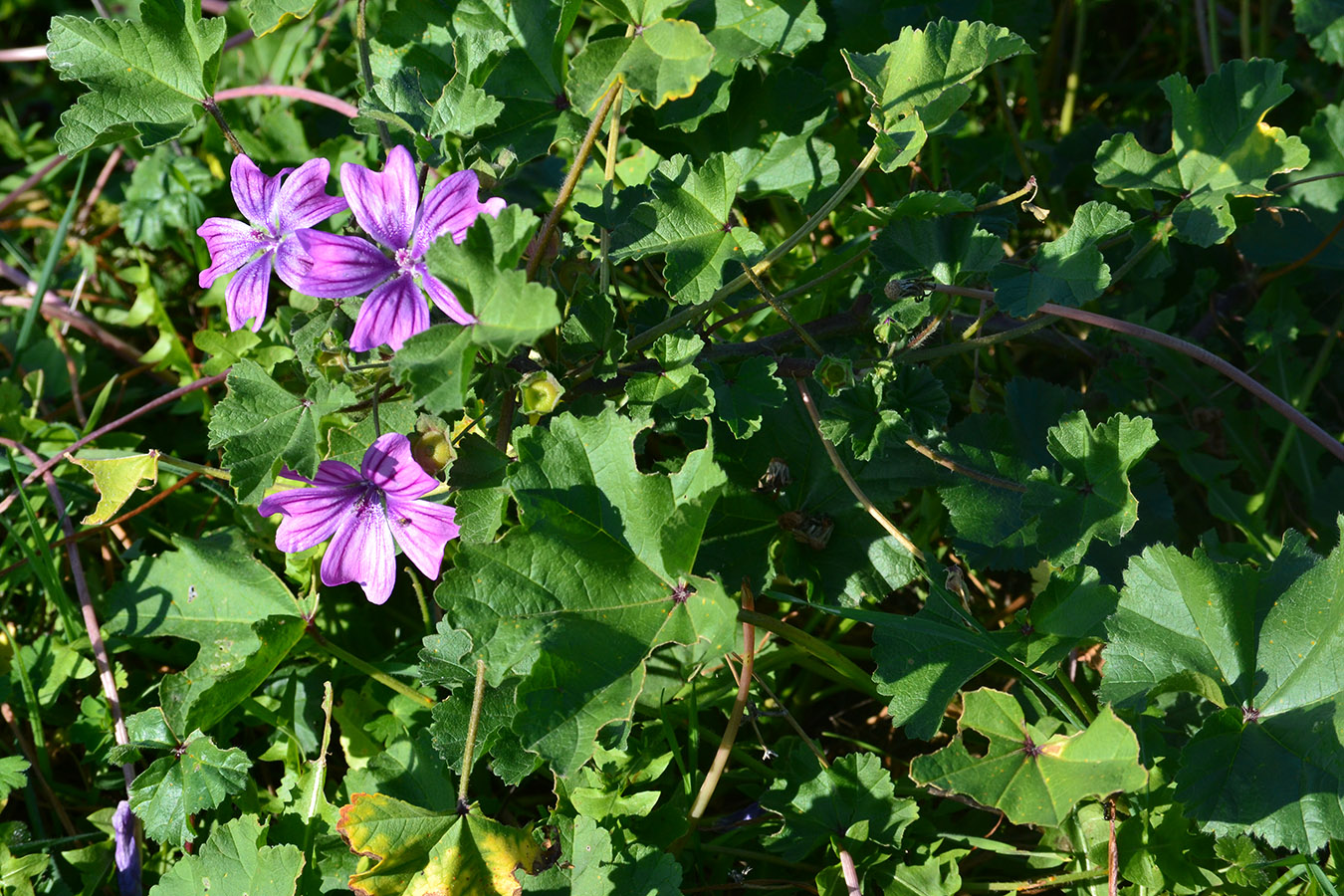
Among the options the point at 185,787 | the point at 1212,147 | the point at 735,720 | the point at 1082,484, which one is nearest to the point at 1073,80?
the point at 1212,147

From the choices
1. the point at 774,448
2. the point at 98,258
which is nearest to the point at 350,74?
the point at 98,258

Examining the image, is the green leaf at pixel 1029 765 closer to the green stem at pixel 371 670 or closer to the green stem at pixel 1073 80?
the green stem at pixel 371 670

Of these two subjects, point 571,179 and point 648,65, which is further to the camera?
point 571,179

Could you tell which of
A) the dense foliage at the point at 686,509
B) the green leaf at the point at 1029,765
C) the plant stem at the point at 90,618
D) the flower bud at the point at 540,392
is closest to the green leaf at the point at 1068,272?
the dense foliage at the point at 686,509

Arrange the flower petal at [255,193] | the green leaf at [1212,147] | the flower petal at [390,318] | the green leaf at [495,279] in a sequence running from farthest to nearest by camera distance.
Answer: the green leaf at [1212,147] → the flower petal at [255,193] → the flower petal at [390,318] → the green leaf at [495,279]

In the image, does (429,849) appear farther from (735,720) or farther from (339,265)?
(339,265)

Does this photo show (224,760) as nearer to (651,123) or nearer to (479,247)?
(479,247)
